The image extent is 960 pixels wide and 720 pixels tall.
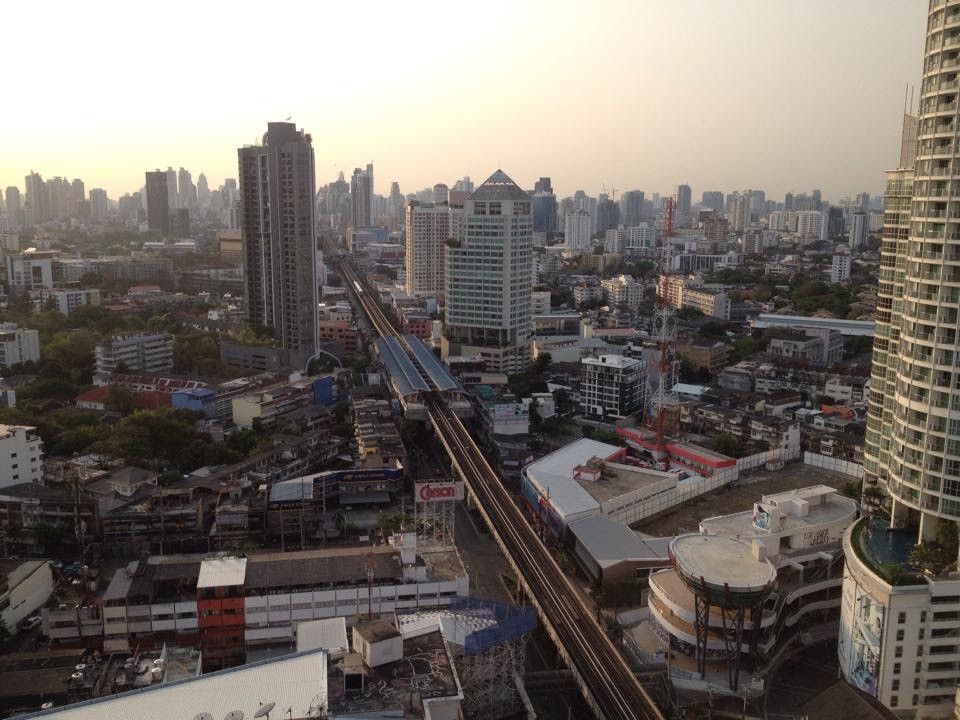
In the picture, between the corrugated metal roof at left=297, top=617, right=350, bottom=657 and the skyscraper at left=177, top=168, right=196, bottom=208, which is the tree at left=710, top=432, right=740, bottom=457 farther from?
the skyscraper at left=177, top=168, right=196, bottom=208

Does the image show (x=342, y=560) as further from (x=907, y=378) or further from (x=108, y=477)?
(x=907, y=378)

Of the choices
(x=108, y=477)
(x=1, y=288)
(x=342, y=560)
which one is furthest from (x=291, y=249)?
(x=1, y=288)

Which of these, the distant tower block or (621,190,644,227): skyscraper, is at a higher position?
(621,190,644,227): skyscraper

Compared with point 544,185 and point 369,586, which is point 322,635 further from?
point 544,185

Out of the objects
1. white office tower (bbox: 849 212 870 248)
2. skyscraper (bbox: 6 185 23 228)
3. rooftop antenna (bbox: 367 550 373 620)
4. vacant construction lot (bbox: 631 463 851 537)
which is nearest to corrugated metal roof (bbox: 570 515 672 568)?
vacant construction lot (bbox: 631 463 851 537)

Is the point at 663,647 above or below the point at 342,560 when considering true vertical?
below

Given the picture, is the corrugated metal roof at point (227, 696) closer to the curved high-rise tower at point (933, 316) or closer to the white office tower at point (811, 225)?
the curved high-rise tower at point (933, 316)
